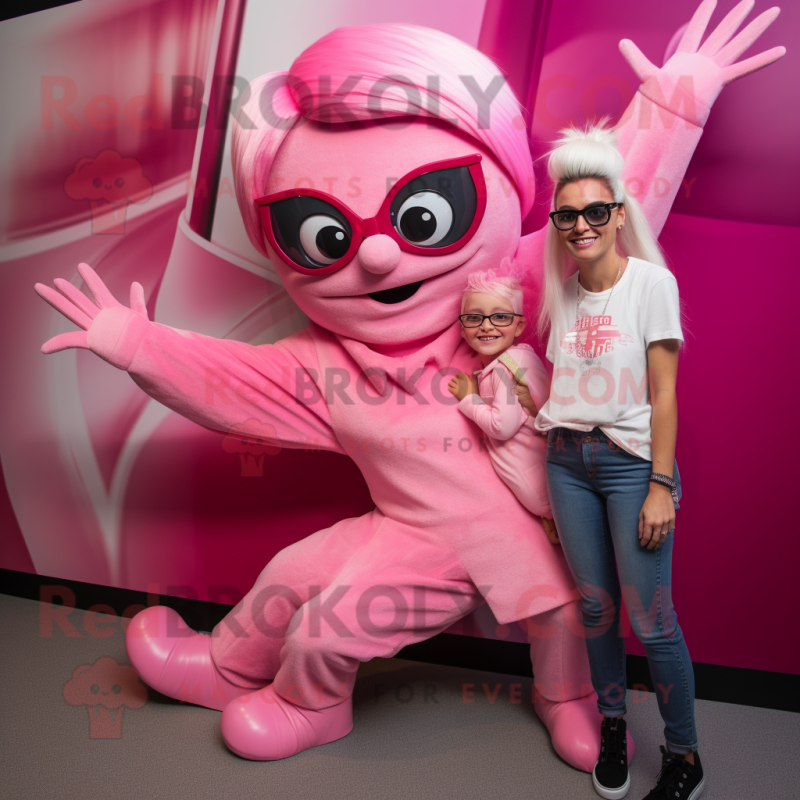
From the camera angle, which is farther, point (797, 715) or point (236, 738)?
point (797, 715)

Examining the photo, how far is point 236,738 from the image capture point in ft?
5.10

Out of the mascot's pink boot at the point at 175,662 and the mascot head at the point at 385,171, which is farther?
the mascot's pink boot at the point at 175,662

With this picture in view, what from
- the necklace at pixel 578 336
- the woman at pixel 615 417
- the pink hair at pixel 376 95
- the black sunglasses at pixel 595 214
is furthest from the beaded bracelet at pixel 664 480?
the pink hair at pixel 376 95

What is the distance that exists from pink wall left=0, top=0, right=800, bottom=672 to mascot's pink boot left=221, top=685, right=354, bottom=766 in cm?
52

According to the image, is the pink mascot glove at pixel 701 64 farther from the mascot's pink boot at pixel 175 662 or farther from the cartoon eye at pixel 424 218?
the mascot's pink boot at pixel 175 662

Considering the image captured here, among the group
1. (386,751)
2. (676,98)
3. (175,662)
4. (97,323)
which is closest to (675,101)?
(676,98)

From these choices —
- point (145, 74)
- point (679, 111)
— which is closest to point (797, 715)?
point (679, 111)

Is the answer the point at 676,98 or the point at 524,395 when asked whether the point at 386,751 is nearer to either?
the point at 524,395

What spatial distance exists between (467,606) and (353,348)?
25.6 inches

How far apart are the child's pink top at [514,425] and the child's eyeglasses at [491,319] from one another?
0.07 metres

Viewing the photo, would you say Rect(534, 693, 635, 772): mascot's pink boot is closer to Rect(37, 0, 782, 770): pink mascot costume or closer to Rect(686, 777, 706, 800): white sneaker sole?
Rect(37, 0, 782, 770): pink mascot costume

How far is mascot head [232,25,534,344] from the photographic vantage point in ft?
4.79

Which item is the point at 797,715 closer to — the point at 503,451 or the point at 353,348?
the point at 503,451

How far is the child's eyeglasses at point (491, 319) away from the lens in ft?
4.91
